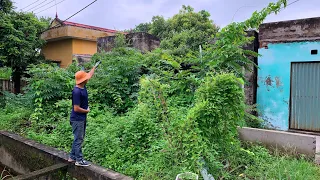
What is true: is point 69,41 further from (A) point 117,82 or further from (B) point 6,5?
(A) point 117,82

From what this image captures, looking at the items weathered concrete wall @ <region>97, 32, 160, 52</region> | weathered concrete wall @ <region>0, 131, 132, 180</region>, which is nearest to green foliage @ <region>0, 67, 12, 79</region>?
weathered concrete wall @ <region>97, 32, 160, 52</region>

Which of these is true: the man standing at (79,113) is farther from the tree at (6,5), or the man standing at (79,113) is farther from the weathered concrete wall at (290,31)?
the tree at (6,5)

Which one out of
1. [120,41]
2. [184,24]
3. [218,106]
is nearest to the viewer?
[218,106]

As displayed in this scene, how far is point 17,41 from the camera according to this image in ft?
30.9

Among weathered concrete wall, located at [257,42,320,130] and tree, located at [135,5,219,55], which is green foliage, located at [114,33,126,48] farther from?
tree, located at [135,5,219,55]

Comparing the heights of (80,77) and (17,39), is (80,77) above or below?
below

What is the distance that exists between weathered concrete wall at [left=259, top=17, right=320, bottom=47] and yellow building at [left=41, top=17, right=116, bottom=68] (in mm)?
8163

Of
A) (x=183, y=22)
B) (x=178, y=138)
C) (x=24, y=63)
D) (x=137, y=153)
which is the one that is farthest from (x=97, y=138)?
(x=183, y=22)

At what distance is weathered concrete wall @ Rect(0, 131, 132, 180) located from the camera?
361 centimetres

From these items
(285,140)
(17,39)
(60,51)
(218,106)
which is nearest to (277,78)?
(285,140)

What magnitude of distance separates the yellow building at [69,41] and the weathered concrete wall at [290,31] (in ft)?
26.8

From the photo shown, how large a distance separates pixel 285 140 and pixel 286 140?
0.02 metres

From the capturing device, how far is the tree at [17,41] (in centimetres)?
923

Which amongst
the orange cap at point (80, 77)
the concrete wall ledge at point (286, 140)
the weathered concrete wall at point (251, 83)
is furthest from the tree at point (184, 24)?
the orange cap at point (80, 77)
